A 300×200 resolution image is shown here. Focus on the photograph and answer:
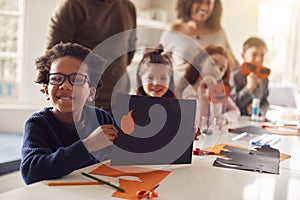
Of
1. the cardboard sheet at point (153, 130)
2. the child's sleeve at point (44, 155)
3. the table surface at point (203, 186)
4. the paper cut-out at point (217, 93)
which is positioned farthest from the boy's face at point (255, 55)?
the child's sleeve at point (44, 155)

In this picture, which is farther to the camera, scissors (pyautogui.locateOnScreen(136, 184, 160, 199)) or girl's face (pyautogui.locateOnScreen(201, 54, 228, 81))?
girl's face (pyautogui.locateOnScreen(201, 54, 228, 81))

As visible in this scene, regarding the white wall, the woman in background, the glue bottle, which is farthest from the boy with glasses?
the white wall

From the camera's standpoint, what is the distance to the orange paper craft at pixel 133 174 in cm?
88

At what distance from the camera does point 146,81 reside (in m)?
1.47

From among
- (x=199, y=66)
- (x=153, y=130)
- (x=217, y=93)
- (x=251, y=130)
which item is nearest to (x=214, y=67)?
(x=199, y=66)

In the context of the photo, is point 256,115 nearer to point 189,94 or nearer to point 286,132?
point 286,132

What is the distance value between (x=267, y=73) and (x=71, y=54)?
162 cm

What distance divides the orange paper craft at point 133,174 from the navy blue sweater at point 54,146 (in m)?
→ 0.06

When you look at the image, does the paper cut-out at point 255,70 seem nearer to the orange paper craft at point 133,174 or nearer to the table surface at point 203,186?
the table surface at point 203,186

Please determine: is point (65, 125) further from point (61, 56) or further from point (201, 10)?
point (201, 10)

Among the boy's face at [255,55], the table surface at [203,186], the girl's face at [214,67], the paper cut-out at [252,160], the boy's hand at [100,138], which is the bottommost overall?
the table surface at [203,186]

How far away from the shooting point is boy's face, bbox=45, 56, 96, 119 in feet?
3.37

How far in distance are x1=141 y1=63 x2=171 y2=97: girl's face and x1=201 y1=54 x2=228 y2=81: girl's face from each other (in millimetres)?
660

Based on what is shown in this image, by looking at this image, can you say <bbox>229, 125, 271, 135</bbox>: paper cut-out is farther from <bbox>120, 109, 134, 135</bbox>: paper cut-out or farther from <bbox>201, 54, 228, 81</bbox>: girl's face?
<bbox>120, 109, 134, 135</bbox>: paper cut-out
